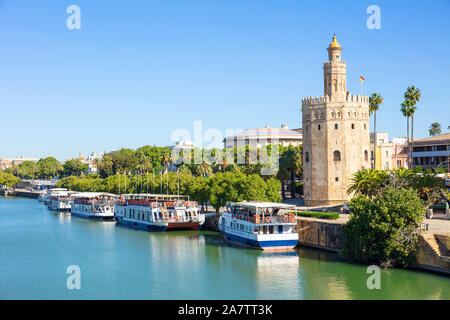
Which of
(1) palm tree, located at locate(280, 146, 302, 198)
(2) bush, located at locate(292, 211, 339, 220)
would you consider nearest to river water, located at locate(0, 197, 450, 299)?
(2) bush, located at locate(292, 211, 339, 220)

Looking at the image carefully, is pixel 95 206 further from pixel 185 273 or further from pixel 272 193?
pixel 185 273

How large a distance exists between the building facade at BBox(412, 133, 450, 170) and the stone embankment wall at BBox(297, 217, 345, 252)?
1901 inches

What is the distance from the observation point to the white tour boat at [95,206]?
93.9 m

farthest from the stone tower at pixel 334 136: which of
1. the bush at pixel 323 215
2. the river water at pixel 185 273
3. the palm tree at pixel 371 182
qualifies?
the river water at pixel 185 273

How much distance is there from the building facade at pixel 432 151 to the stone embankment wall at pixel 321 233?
48.3 m

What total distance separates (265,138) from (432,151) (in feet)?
167

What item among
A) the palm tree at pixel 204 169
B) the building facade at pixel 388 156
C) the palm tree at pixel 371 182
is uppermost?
the building facade at pixel 388 156

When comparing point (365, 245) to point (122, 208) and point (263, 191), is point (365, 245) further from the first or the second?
point (122, 208)

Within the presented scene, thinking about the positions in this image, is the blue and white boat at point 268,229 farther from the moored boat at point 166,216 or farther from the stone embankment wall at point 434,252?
the moored boat at point 166,216

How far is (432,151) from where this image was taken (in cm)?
9975

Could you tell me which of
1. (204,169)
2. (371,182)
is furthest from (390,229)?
(204,169)

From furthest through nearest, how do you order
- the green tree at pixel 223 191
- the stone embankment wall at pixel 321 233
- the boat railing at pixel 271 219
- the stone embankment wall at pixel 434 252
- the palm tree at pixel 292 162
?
the palm tree at pixel 292 162 → the green tree at pixel 223 191 → the boat railing at pixel 271 219 → the stone embankment wall at pixel 321 233 → the stone embankment wall at pixel 434 252

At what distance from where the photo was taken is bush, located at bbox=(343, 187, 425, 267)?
43.2 meters

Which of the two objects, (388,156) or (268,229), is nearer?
(268,229)
